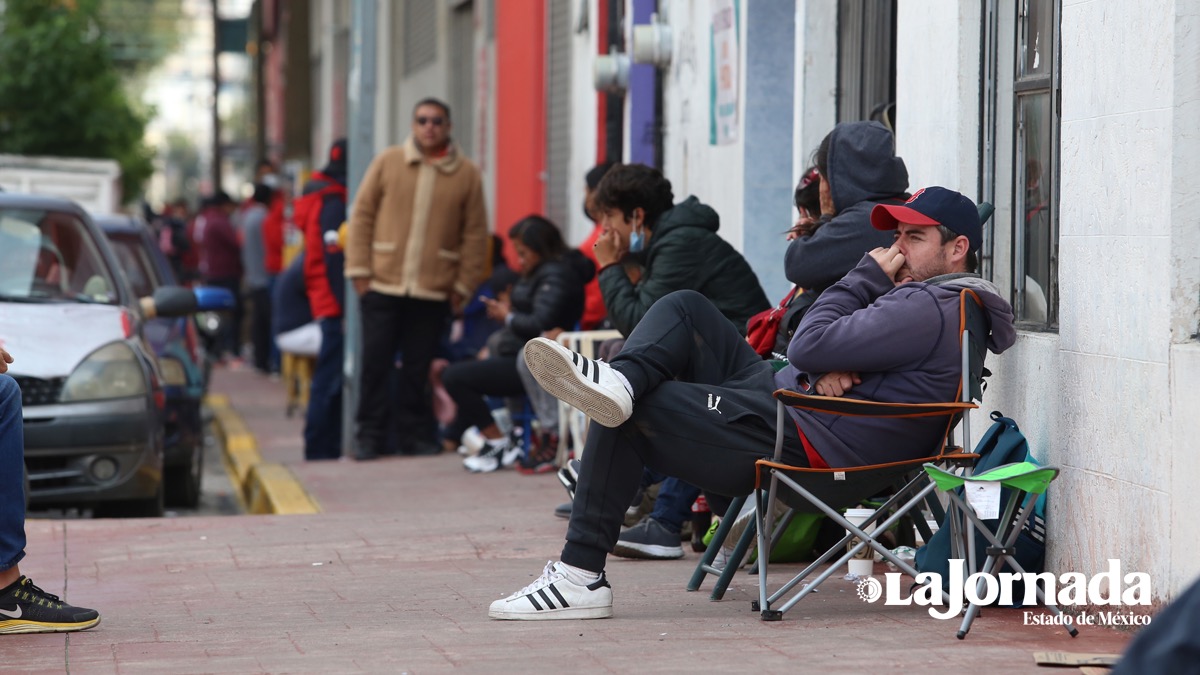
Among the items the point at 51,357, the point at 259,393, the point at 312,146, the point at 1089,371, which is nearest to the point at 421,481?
the point at 51,357

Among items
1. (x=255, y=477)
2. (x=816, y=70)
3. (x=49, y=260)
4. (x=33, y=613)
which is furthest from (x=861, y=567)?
(x=255, y=477)

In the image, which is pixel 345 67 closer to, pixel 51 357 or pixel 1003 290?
pixel 51 357

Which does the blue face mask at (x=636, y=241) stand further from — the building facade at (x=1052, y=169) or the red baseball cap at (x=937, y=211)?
the red baseball cap at (x=937, y=211)

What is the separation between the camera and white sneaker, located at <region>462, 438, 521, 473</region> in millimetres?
10195

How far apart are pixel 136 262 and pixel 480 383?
137 inches

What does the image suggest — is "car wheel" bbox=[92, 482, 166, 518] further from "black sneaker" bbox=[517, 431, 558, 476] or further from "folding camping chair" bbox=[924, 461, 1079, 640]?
"folding camping chair" bbox=[924, 461, 1079, 640]

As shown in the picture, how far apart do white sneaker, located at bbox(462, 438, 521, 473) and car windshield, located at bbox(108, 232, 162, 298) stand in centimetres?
306

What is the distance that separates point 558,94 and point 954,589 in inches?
383

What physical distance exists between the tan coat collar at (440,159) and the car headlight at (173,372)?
184 cm

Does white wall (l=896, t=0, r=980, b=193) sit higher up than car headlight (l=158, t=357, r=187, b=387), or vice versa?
white wall (l=896, t=0, r=980, b=193)

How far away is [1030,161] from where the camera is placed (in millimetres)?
5855

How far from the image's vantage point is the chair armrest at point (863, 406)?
4.91 m

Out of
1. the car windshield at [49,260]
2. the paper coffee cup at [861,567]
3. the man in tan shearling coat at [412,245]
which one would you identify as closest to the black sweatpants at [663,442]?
the paper coffee cup at [861,567]

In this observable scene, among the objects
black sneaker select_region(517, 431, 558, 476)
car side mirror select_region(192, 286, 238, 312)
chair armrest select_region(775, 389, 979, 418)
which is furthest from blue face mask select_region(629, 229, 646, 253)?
car side mirror select_region(192, 286, 238, 312)
